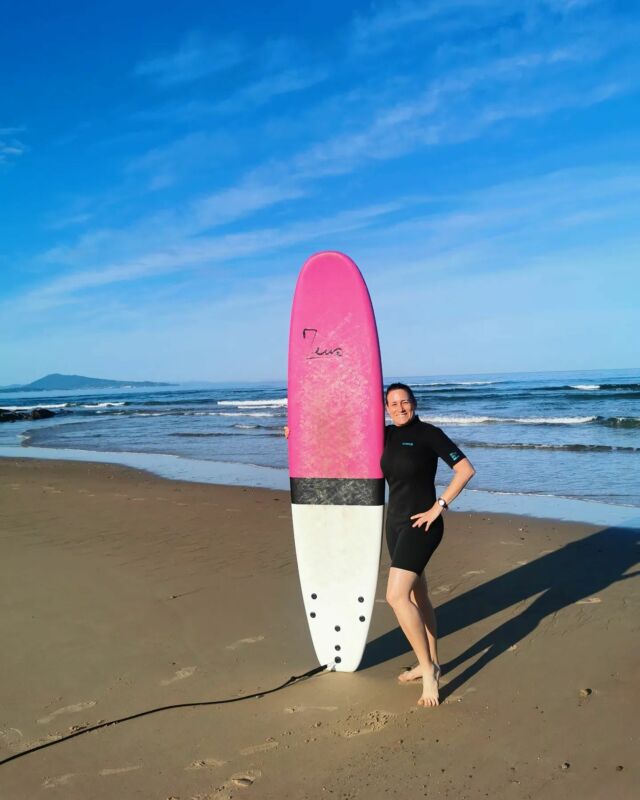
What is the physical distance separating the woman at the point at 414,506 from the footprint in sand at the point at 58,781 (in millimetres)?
1376

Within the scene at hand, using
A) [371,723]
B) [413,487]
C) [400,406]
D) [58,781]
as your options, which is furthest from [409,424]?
[58,781]

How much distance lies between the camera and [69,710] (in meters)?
2.83

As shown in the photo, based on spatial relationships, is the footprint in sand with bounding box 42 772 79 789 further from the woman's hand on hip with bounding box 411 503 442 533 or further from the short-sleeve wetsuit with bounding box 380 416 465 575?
the woman's hand on hip with bounding box 411 503 442 533

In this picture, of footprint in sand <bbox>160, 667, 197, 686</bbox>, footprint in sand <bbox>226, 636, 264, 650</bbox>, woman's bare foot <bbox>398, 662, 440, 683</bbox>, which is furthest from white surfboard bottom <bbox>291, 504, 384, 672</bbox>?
footprint in sand <bbox>160, 667, 197, 686</bbox>

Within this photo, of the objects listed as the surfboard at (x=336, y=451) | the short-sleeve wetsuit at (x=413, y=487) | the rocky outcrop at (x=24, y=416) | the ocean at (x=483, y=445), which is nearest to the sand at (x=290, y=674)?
the surfboard at (x=336, y=451)

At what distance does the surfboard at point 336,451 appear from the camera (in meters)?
3.36

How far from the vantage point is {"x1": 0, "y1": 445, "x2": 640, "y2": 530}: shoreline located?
6.61 m

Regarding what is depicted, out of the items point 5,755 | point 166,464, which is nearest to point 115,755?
point 5,755

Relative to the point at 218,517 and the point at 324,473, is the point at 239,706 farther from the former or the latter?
the point at 218,517

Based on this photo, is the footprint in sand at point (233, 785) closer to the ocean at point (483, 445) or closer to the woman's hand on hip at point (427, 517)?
the woman's hand on hip at point (427, 517)

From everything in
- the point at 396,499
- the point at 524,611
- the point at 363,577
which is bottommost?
the point at 524,611

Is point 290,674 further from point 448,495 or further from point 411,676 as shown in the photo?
point 448,495

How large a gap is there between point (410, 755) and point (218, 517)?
4.63 meters

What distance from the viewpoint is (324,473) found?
11.4 ft
